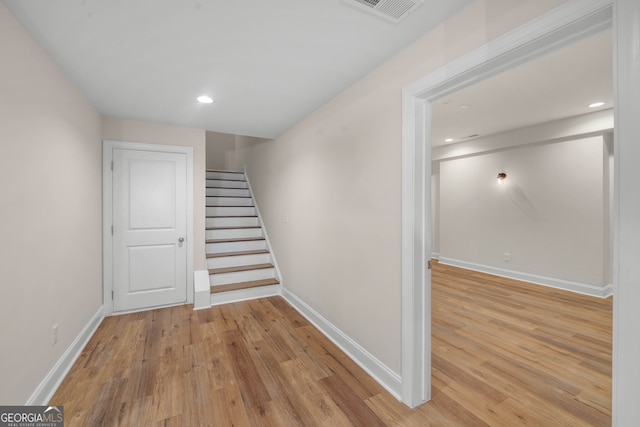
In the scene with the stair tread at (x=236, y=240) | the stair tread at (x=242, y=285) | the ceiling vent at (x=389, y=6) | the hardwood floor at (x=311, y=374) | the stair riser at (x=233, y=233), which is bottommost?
the hardwood floor at (x=311, y=374)

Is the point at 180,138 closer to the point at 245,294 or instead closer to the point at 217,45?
the point at 217,45

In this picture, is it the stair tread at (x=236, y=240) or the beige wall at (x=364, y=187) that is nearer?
the beige wall at (x=364, y=187)

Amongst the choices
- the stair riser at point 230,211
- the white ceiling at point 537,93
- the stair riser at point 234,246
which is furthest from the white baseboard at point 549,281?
the stair riser at point 230,211

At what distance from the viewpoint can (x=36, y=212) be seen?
68.6 inches

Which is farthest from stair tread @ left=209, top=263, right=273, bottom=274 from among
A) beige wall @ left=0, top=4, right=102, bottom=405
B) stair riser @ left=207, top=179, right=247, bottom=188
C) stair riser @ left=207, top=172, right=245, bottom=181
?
stair riser @ left=207, top=172, right=245, bottom=181

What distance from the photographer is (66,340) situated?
2176 millimetres

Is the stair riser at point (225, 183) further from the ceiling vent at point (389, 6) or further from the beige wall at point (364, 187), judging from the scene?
the ceiling vent at point (389, 6)

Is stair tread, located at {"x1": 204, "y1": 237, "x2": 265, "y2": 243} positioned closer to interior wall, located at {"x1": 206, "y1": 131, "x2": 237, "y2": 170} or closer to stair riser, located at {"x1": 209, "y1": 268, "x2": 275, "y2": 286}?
stair riser, located at {"x1": 209, "y1": 268, "x2": 275, "y2": 286}

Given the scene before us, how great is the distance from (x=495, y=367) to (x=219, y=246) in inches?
146

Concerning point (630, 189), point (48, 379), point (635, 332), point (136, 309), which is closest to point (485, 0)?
point (630, 189)

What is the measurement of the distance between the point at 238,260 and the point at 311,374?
2.44 m

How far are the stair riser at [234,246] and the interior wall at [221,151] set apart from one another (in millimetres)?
3204

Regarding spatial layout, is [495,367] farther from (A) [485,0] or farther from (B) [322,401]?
(A) [485,0]

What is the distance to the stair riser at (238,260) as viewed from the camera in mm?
4008
